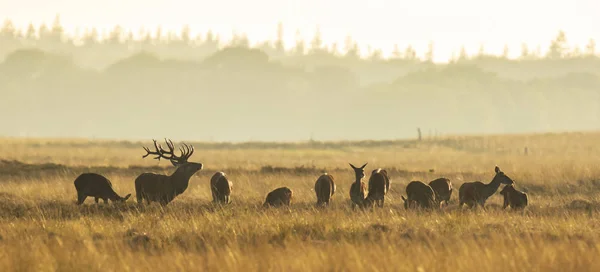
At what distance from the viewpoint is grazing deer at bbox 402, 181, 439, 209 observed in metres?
19.6

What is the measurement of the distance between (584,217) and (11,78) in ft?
640

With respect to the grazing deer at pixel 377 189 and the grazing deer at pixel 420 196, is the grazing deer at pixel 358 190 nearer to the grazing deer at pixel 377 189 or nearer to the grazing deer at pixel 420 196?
the grazing deer at pixel 377 189

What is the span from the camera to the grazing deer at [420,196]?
19625 mm

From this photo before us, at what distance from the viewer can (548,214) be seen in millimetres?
19391

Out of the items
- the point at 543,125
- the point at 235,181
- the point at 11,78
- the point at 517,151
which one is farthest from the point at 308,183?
the point at 11,78

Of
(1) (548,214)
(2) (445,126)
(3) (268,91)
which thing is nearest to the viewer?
(1) (548,214)

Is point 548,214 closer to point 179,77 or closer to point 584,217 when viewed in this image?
point 584,217

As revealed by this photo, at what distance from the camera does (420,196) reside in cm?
1970

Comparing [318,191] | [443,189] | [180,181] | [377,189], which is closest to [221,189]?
[180,181]

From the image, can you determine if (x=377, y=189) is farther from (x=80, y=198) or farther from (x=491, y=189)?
(x=80, y=198)

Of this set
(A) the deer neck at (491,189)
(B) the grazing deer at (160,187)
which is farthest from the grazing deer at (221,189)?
(A) the deer neck at (491,189)

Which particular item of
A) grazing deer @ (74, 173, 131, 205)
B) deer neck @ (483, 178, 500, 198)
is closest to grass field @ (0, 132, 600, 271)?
grazing deer @ (74, 173, 131, 205)

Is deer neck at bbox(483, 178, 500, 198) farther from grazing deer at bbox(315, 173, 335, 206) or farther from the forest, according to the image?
the forest

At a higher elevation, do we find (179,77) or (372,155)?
(179,77)
